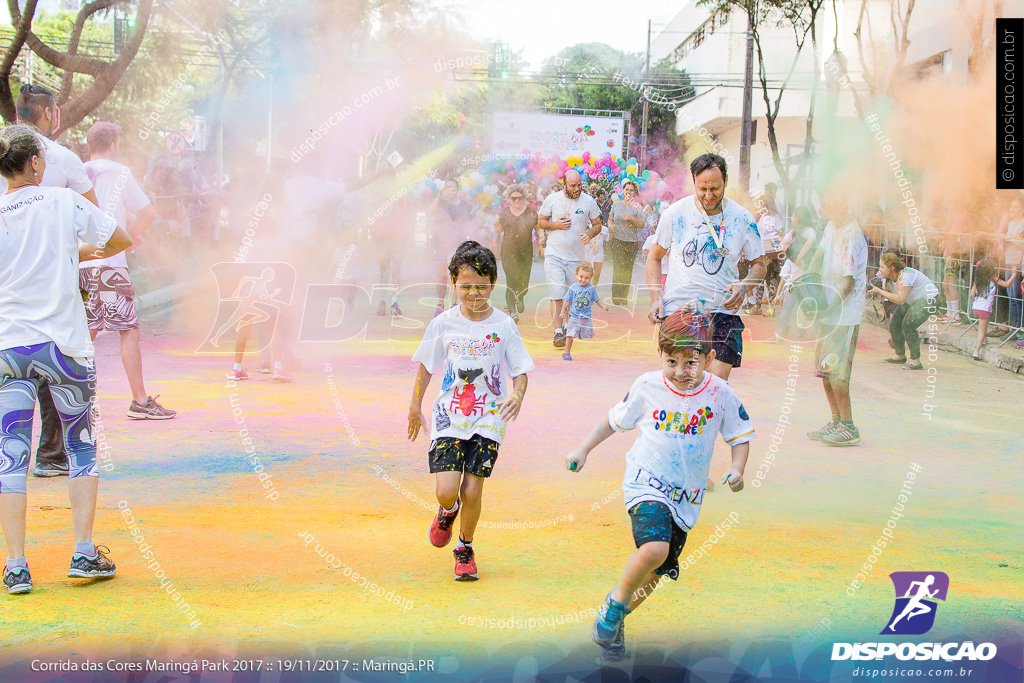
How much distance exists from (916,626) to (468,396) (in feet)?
6.08

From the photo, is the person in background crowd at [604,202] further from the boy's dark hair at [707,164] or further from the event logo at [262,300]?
the boy's dark hair at [707,164]

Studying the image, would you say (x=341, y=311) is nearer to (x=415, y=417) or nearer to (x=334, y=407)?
(x=334, y=407)

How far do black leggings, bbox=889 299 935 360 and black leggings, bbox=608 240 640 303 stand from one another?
418cm

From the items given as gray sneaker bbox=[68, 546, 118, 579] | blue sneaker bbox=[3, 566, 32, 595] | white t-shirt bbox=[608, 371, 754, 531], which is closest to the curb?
white t-shirt bbox=[608, 371, 754, 531]

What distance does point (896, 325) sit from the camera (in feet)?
31.5

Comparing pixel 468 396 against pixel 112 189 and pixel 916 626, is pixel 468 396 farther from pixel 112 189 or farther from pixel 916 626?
pixel 112 189

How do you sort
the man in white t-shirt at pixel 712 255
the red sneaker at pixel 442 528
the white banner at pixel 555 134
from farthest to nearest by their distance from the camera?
1. the white banner at pixel 555 134
2. the man in white t-shirt at pixel 712 255
3. the red sneaker at pixel 442 528

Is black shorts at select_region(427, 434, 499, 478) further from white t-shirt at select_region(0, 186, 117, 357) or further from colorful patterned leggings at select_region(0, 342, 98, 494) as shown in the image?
white t-shirt at select_region(0, 186, 117, 357)

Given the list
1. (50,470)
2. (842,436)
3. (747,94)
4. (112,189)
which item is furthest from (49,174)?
(747,94)

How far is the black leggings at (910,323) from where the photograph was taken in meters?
9.34

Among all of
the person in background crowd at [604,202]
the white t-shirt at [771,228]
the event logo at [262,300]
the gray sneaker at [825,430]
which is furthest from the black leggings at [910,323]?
the event logo at [262,300]

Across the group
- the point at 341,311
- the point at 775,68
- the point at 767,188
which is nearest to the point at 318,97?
the point at 341,311

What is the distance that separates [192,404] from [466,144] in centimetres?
1102

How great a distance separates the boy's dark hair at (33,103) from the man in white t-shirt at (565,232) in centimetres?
563
